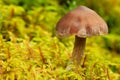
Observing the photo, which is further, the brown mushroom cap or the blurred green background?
the blurred green background

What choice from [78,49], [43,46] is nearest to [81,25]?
[78,49]

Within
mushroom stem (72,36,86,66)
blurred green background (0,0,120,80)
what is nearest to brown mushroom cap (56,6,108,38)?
mushroom stem (72,36,86,66)

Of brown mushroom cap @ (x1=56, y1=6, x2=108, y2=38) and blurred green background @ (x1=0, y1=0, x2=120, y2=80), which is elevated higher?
brown mushroom cap @ (x1=56, y1=6, x2=108, y2=38)

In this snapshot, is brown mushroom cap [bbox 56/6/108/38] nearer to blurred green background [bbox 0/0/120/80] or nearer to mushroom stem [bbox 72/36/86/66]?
mushroom stem [bbox 72/36/86/66]

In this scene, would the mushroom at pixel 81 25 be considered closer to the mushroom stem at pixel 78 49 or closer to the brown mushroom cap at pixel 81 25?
the brown mushroom cap at pixel 81 25

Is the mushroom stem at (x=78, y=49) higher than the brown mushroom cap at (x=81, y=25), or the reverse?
the brown mushroom cap at (x=81, y=25)

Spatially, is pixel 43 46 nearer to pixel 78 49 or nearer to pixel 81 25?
pixel 78 49

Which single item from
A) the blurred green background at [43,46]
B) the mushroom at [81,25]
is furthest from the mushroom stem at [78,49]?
the mushroom at [81,25]
